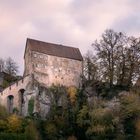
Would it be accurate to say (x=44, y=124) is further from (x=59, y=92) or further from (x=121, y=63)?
(x=121, y=63)

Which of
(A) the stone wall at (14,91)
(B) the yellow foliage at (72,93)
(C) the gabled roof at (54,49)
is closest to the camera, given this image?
(B) the yellow foliage at (72,93)

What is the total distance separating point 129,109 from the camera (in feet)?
211

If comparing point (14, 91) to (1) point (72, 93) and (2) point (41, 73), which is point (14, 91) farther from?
(1) point (72, 93)

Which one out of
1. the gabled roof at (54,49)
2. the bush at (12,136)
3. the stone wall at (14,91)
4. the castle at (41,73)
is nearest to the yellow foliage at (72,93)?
the castle at (41,73)

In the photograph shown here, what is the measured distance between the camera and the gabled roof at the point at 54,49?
258ft

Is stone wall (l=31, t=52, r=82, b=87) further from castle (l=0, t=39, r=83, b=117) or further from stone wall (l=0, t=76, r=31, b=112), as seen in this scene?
stone wall (l=0, t=76, r=31, b=112)

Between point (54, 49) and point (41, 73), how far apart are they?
5624mm

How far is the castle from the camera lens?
7462 cm

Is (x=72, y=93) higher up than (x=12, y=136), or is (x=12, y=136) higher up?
(x=72, y=93)

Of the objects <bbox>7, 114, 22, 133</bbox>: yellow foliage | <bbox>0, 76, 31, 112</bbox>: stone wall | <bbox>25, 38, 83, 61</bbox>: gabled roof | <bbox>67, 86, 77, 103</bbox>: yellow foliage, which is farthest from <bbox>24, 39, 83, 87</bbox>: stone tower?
<bbox>7, 114, 22, 133</bbox>: yellow foliage

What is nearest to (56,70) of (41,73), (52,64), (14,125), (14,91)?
(52,64)

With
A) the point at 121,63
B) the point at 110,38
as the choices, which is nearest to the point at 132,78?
the point at 121,63

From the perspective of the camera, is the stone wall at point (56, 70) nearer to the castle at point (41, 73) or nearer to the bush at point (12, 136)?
the castle at point (41, 73)

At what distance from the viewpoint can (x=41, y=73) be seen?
3012 inches
